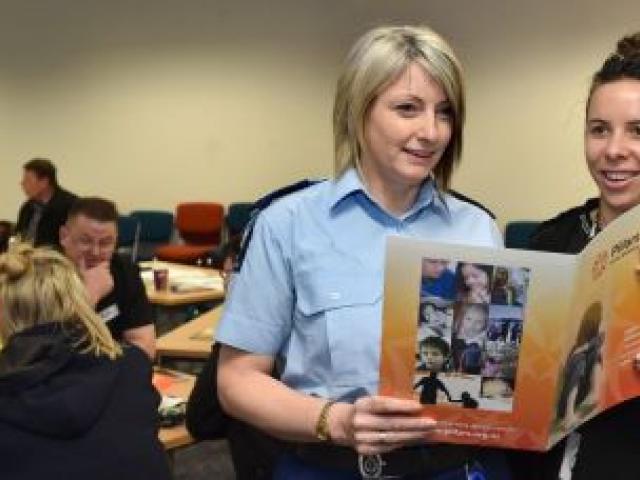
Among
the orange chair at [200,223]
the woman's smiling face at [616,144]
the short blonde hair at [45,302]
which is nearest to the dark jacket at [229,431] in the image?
the short blonde hair at [45,302]

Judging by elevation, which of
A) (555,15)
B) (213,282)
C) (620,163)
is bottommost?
(213,282)

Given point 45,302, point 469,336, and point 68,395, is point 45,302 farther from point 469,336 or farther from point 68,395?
point 469,336

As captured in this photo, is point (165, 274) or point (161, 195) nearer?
point (165, 274)

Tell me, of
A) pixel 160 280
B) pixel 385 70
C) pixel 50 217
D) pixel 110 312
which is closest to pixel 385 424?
pixel 385 70

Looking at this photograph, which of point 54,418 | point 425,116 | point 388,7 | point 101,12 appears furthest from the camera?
point 101,12

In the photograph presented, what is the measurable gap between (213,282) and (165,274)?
337mm

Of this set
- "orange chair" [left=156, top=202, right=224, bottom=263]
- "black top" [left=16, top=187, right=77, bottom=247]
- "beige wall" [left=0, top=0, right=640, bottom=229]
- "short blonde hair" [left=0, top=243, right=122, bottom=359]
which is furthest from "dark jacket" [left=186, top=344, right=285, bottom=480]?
"orange chair" [left=156, top=202, right=224, bottom=263]

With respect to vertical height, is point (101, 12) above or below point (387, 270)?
above

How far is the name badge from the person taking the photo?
3.43 meters

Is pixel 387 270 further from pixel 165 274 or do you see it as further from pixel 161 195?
pixel 161 195

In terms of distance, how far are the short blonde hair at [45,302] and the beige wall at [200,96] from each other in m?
5.15

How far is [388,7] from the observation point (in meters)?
7.44

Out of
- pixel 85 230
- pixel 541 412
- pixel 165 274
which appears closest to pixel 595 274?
pixel 541 412

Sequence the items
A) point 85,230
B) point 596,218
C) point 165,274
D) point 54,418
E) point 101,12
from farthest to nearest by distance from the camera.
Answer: point 101,12
point 165,274
point 85,230
point 54,418
point 596,218
